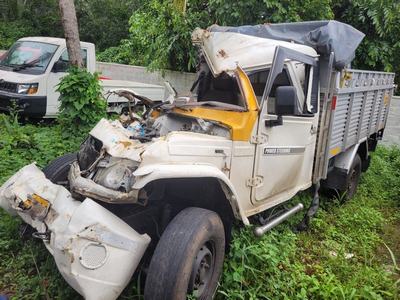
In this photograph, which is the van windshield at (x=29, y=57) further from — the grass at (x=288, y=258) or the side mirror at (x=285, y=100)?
the side mirror at (x=285, y=100)

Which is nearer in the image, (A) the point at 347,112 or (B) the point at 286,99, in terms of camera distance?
(B) the point at 286,99

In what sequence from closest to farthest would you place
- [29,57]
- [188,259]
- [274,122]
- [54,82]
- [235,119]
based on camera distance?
[188,259]
[235,119]
[274,122]
[54,82]
[29,57]

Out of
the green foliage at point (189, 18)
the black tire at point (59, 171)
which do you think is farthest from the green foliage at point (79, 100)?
the green foliage at point (189, 18)

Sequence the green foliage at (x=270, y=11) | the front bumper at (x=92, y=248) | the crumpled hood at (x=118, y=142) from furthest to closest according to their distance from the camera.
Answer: the green foliage at (x=270, y=11), the crumpled hood at (x=118, y=142), the front bumper at (x=92, y=248)

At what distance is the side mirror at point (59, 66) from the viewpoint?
8017 millimetres

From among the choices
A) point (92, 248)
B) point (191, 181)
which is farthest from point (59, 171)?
point (92, 248)

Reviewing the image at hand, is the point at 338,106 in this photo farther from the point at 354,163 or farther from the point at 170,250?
the point at 170,250

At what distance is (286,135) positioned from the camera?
159 inches

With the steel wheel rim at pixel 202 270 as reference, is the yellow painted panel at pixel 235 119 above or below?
above

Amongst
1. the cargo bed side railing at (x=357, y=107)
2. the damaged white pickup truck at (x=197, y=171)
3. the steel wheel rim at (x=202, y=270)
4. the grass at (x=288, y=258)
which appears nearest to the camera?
the damaged white pickup truck at (x=197, y=171)

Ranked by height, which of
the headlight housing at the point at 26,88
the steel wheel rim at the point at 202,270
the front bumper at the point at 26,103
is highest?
the headlight housing at the point at 26,88

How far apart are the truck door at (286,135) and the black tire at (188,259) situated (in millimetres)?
785

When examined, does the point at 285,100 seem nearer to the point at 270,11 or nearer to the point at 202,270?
the point at 202,270

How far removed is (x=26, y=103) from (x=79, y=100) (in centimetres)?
182
